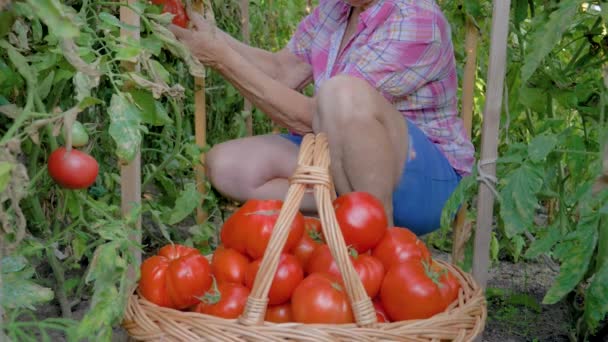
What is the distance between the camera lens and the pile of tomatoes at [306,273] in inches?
44.2

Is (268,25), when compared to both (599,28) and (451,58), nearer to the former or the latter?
(451,58)

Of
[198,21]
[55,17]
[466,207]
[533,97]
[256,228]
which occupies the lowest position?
[466,207]

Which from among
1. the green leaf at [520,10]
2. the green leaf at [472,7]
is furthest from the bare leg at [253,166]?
the green leaf at [520,10]

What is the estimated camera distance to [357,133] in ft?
5.26

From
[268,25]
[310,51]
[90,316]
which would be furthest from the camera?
[268,25]

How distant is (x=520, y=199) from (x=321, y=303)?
1.31 ft

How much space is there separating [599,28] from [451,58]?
0.39m

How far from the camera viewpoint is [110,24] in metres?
1.17

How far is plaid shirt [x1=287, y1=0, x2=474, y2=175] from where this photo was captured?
1.70m

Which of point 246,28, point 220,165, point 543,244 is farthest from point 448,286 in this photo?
point 246,28

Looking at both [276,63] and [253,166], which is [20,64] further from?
[276,63]

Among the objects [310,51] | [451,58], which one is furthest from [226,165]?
[451,58]

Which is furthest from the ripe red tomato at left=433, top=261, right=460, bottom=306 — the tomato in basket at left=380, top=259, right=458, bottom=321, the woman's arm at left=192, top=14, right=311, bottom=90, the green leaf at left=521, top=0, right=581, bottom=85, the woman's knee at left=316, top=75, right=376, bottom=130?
the woman's arm at left=192, top=14, right=311, bottom=90

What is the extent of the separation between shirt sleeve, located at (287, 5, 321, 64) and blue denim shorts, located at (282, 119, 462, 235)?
44 centimetres
